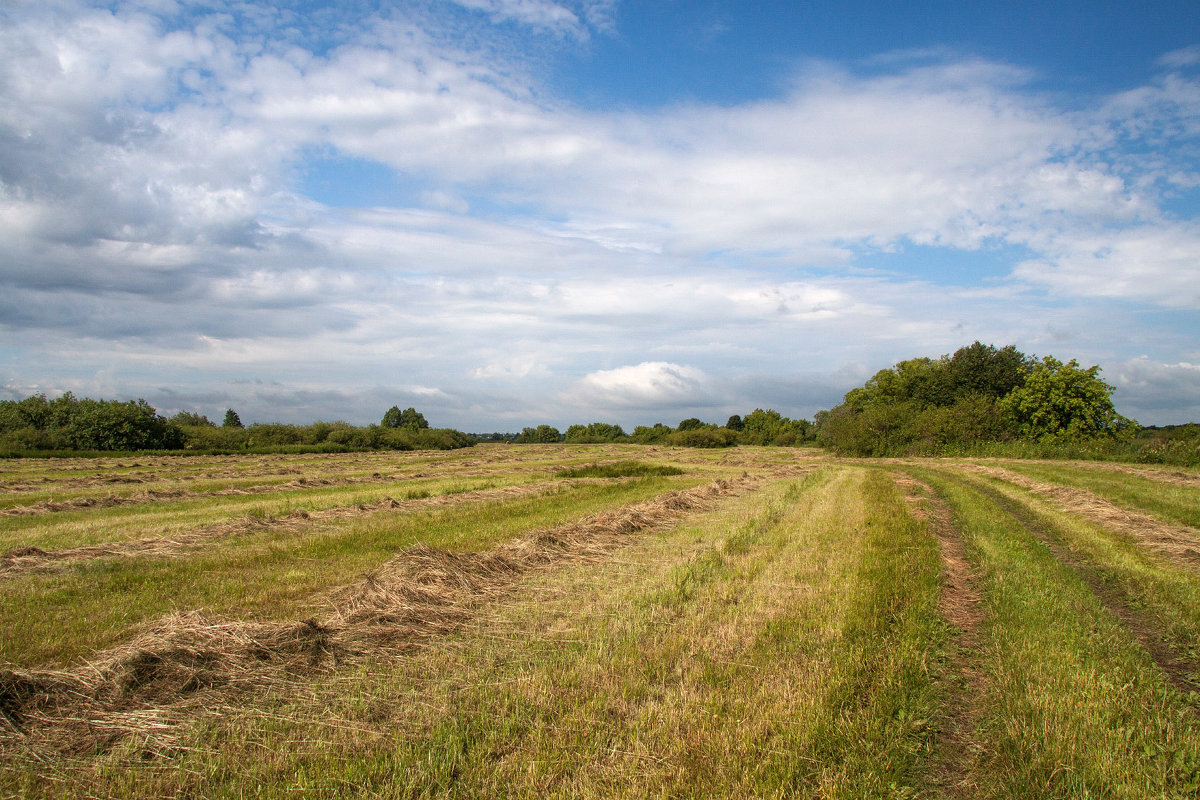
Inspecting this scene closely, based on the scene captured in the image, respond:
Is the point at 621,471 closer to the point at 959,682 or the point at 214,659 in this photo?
the point at 959,682

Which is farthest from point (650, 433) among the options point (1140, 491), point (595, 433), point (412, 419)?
point (1140, 491)

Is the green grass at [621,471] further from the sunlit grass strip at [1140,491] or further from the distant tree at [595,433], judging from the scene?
the distant tree at [595,433]

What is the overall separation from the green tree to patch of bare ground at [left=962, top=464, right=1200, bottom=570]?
4514 centimetres

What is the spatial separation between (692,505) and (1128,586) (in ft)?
37.5

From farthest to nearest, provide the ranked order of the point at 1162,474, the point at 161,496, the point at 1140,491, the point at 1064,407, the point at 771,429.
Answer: the point at 771,429 < the point at 1064,407 < the point at 1162,474 < the point at 1140,491 < the point at 161,496

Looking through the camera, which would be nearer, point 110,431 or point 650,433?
point 110,431

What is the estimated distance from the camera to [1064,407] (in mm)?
58656

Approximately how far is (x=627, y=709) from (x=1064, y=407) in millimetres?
71142

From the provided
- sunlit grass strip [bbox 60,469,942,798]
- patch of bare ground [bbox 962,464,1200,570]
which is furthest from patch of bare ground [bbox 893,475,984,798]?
patch of bare ground [bbox 962,464,1200,570]

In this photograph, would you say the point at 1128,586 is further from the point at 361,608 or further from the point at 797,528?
the point at 361,608

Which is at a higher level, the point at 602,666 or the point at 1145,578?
the point at 1145,578

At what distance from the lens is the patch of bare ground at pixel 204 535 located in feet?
33.2

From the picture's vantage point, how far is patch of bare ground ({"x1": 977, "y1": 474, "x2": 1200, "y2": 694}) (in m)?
5.92

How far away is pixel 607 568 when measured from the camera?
10.5m
